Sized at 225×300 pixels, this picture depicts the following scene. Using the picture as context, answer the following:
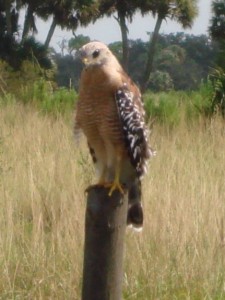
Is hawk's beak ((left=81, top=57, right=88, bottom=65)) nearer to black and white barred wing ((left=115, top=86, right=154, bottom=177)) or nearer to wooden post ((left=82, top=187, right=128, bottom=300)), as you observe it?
black and white barred wing ((left=115, top=86, right=154, bottom=177))

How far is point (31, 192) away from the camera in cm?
664

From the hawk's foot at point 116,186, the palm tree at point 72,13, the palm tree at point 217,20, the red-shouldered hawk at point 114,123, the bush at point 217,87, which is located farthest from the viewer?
the palm tree at point 72,13

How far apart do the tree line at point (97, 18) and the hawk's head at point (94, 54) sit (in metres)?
22.1

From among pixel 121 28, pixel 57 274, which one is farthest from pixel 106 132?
pixel 121 28

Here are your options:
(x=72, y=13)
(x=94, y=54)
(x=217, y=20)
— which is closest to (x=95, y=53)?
(x=94, y=54)

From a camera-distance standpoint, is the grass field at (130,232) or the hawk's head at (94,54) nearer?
the hawk's head at (94,54)

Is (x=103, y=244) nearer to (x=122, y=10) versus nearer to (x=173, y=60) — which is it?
(x=122, y=10)

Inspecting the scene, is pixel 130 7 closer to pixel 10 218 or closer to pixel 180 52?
pixel 180 52

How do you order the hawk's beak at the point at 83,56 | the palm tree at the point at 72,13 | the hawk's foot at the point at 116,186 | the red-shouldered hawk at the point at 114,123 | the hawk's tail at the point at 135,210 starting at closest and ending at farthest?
the hawk's foot at the point at 116,186 < the hawk's beak at the point at 83,56 < the red-shouldered hawk at the point at 114,123 < the hawk's tail at the point at 135,210 < the palm tree at the point at 72,13

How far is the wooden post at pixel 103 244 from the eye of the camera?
379cm

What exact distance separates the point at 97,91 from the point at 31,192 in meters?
2.04

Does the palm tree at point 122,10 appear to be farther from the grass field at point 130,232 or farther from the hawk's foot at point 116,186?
the hawk's foot at point 116,186

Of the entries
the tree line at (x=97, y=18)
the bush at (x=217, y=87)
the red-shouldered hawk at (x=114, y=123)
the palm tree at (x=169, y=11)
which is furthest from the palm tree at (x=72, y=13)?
the red-shouldered hawk at (x=114, y=123)

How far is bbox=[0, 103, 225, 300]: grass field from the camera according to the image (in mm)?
5375
